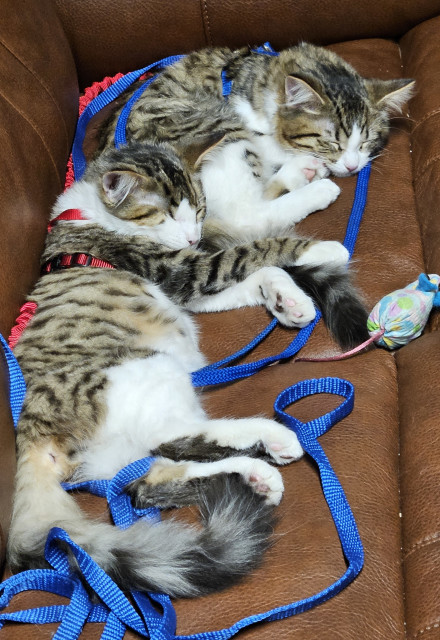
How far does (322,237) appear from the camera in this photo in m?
1.98

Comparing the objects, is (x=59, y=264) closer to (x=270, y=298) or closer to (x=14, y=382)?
(x=14, y=382)

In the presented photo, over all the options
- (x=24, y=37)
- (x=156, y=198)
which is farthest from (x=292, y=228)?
(x=24, y=37)

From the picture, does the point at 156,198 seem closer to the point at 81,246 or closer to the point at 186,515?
the point at 81,246

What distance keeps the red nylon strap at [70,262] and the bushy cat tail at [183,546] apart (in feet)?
2.27

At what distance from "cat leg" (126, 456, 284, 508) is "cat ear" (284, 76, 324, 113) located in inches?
49.1

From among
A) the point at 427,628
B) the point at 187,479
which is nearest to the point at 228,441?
the point at 187,479

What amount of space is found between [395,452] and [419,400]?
123 mm

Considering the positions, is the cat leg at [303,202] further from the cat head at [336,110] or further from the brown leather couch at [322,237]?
the cat head at [336,110]

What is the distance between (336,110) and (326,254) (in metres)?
0.63

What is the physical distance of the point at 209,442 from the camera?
1.50m

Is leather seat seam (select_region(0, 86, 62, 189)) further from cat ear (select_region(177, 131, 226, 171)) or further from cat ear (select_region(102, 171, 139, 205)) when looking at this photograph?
cat ear (select_region(177, 131, 226, 171))

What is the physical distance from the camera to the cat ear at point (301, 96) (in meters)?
2.18

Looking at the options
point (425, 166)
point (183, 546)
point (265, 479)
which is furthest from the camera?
point (425, 166)

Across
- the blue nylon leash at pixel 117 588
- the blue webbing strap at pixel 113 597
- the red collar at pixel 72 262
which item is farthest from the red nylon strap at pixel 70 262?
the blue webbing strap at pixel 113 597
